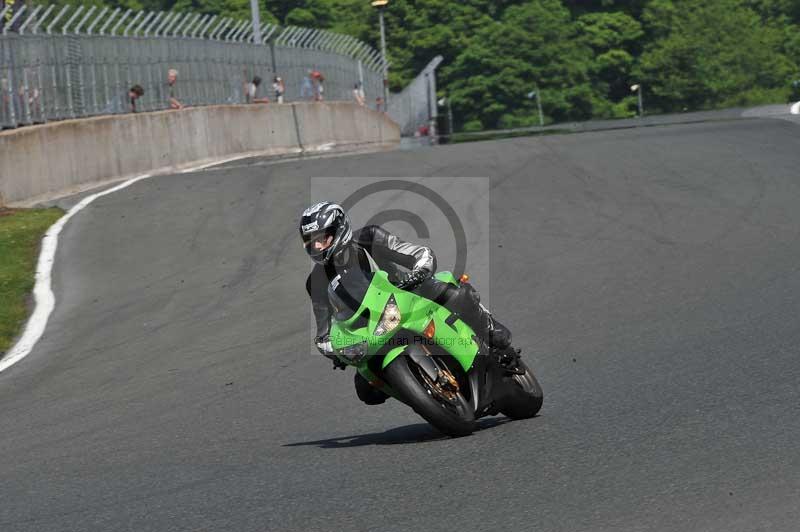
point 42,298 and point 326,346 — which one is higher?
point 326,346

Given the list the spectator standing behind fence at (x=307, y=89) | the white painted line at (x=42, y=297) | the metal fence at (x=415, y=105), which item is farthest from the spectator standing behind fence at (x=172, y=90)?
the metal fence at (x=415, y=105)

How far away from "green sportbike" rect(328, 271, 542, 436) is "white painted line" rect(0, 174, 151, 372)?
5537 millimetres

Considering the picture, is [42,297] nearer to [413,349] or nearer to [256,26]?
[413,349]

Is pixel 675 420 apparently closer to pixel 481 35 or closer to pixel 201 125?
pixel 201 125

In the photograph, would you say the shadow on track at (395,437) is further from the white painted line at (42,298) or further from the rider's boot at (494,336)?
the white painted line at (42,298)

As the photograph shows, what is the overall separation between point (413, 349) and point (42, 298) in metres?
8.24

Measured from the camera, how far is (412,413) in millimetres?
8680

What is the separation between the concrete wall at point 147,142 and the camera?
20797mm

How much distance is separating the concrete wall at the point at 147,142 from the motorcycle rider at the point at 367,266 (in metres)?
13.6

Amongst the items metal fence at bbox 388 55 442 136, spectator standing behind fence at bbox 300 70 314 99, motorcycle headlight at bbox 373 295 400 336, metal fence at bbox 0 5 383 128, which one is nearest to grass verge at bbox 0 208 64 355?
metal fence at bbox 0 5 383 128

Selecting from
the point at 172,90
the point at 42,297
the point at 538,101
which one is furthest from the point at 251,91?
the point at 538,101

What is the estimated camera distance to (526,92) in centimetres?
8925

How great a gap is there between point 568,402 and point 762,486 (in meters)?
2.76

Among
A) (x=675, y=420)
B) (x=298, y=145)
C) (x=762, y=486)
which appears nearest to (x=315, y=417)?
(x=675, y=420)
